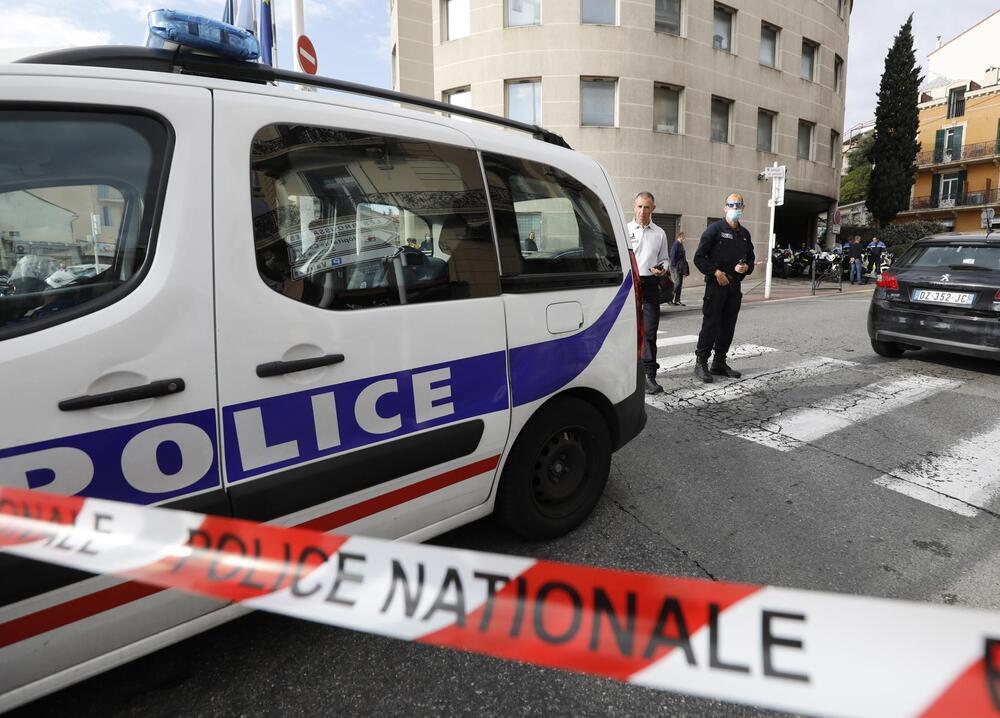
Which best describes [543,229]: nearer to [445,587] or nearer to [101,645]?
[445,587]

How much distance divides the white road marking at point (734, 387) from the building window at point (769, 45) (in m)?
19.2

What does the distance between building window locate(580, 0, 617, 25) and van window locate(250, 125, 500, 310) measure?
18484 mm

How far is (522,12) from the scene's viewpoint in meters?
18.0

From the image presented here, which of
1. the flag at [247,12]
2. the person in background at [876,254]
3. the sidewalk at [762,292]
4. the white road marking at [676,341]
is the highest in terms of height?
the flag at [247,12]

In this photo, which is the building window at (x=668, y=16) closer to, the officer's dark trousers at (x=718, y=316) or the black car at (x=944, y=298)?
the black car at (x=944, y=298)

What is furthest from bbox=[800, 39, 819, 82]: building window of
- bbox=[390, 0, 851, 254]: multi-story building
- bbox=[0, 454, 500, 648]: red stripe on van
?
bbox=[0, 454, 500, 648]: red stripe on van

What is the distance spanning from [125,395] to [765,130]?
24.8 m

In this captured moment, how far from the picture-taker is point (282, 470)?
1.78 metres

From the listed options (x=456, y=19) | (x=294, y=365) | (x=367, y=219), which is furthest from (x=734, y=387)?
(x=456, y=19)

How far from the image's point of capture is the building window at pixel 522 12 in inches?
706

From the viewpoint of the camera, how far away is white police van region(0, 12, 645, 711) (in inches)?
57.6

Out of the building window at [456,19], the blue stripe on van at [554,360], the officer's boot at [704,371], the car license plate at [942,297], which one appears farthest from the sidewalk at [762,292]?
the building window at [456,19]

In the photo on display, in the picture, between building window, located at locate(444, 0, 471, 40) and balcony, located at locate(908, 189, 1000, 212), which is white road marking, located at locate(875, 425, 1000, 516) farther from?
balcony, located at locate(908, 189, 1000, 212)

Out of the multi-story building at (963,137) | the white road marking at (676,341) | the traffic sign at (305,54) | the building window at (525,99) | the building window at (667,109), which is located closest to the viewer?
the traffic sign at (305,54)
